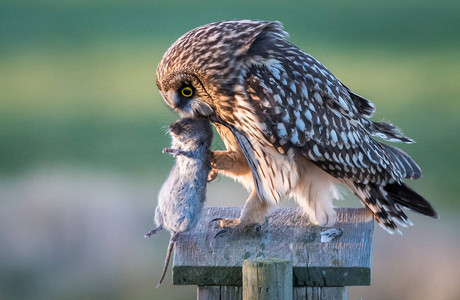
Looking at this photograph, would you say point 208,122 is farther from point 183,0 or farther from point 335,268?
point 183,0

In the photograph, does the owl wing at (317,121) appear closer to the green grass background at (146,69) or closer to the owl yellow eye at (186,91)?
the owl yellow eye at (186,91)

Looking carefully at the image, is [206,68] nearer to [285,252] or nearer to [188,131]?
[188,131]

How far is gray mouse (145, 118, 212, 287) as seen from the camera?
11.9 ft

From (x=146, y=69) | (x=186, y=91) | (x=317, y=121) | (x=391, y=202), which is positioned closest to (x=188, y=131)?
(x=186, y=91)

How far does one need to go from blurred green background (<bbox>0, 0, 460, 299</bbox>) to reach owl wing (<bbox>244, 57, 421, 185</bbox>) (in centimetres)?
213

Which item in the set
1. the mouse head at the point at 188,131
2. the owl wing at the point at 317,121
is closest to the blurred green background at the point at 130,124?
the mouse head at the point at 188,131

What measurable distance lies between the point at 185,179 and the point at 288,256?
2.03 feet

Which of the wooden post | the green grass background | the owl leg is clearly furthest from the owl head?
the green grass background

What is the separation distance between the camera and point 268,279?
3.00 metres

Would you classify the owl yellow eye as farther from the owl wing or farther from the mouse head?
the owl wing

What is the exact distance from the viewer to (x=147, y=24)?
43.5 feet

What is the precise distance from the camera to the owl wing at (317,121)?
3.68 metres

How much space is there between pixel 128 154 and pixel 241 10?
358 cm

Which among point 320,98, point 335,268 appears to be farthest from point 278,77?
point 335,268
